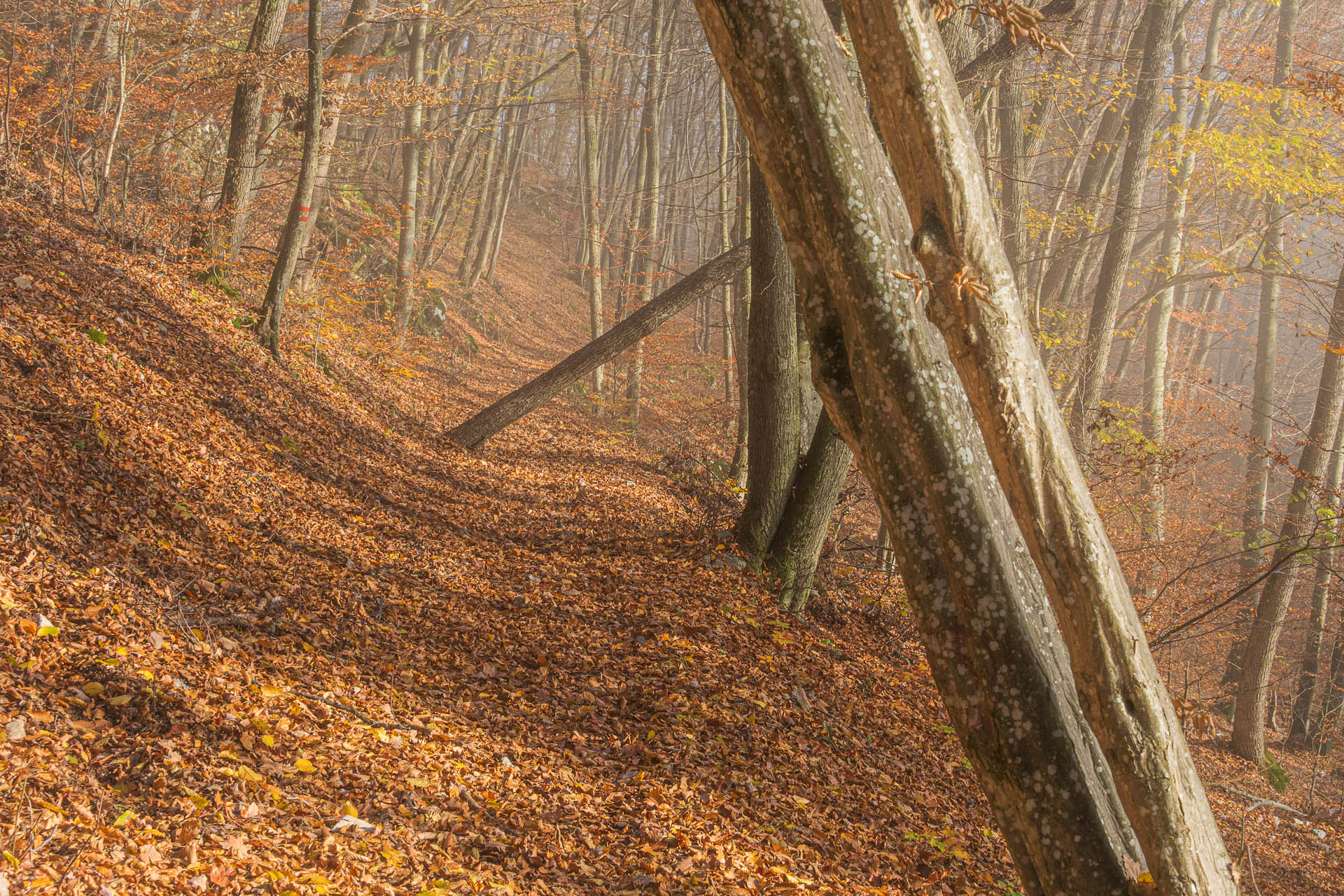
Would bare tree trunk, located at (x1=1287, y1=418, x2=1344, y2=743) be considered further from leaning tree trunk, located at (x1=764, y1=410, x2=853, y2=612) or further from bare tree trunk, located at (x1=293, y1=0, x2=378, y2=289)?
bare tree trunk, located at (x1=293, y1=0, x2=378, y2=289)

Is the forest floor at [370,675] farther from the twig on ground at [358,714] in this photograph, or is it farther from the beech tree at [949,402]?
the beech tree at [949,402]

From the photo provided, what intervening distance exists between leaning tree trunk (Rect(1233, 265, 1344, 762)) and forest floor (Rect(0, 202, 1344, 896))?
42.9 inches

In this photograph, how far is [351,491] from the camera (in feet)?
23.5

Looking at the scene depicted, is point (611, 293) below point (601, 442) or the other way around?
the other way around

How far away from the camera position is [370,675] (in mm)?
4570

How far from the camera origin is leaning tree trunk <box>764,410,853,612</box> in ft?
22.5

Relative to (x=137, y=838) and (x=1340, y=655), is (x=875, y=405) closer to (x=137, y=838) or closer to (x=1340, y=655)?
(x=137, y=838)

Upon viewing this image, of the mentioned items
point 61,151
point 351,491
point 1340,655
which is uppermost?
point 61,151

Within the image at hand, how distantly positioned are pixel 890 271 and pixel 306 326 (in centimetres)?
995

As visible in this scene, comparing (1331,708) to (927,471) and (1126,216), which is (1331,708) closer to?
(1126,216)

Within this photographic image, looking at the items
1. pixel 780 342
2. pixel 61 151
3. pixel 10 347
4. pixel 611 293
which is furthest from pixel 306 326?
pixel 611 293

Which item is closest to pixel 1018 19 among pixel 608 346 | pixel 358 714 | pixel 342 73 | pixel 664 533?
pixel 358 714

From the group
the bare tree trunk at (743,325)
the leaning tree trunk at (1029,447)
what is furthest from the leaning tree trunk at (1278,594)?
the leaning tree trunk at (1029,447)

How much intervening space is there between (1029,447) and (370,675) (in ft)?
12.4
